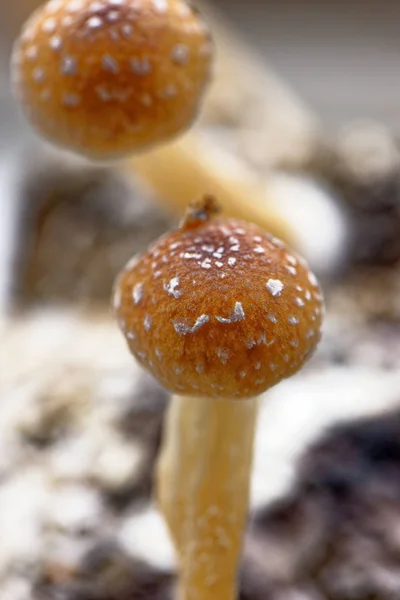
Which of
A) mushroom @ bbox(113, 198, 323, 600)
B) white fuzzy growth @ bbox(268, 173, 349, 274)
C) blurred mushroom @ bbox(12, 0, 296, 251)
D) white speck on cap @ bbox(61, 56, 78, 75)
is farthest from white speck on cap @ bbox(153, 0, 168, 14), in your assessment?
white fuzzy growth @ bbox(268, 173, 349, 274)

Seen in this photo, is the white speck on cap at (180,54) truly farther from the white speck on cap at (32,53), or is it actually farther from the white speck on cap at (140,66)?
the white speck on cap at (32,53)

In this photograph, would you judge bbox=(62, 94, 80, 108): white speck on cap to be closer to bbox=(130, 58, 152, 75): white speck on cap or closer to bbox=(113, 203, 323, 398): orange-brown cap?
bbox=(130, 58, 152, 75): white speck on cap

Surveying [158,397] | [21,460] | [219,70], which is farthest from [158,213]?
[219,70]

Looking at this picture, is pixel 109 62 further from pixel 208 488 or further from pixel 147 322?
pixel 208 488

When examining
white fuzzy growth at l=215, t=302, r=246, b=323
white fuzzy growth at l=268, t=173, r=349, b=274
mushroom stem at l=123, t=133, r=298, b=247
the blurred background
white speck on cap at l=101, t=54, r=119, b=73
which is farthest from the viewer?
white fuzzy growth at l=268, t=173, r=349, b=274

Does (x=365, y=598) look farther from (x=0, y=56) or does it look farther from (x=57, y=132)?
(x=0, y=56)

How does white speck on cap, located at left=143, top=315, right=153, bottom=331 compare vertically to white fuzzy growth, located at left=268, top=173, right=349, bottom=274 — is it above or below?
below

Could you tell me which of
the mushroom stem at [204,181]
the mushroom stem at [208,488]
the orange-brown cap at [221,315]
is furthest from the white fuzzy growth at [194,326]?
the mushroom stem at [204,181]
